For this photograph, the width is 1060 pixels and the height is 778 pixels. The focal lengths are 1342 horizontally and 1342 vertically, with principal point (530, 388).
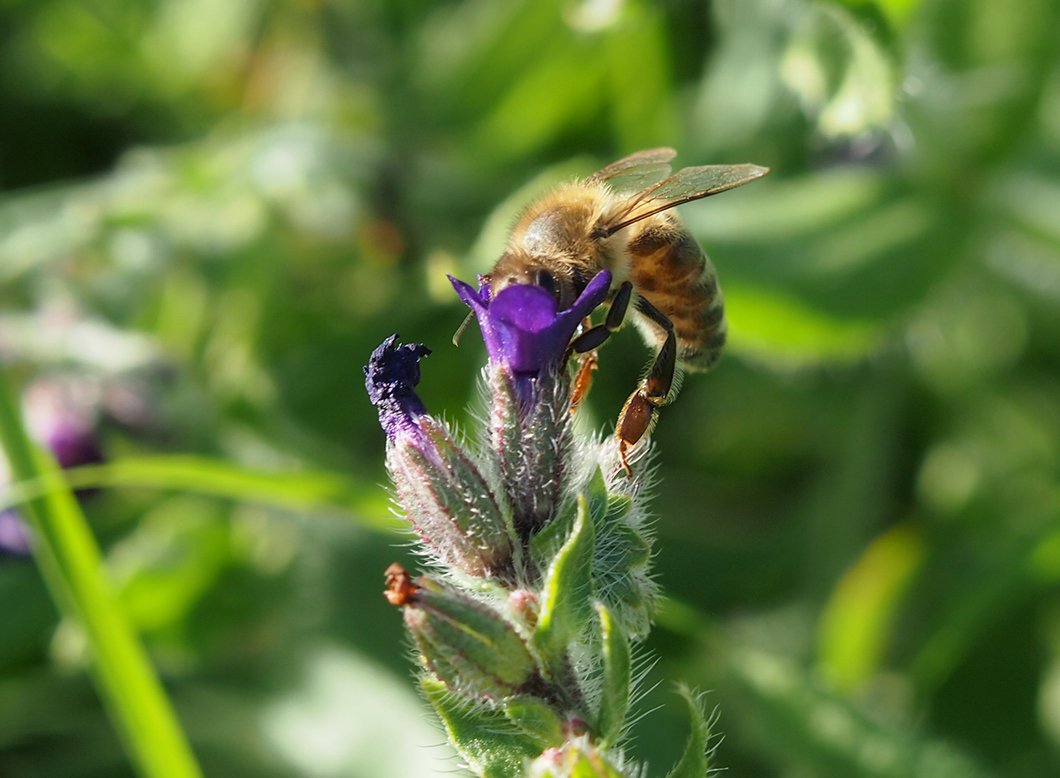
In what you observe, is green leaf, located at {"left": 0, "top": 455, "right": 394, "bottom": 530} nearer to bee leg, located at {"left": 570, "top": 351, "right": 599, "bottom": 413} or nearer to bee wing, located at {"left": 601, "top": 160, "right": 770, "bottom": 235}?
bee leg, located at {"left": 570, "top": 351, "right": 599, "bottom": 413}

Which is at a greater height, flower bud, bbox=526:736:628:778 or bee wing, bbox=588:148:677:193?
bee wing, bbox=588:148:677:193

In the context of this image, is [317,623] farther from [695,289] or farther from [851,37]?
[851,37]

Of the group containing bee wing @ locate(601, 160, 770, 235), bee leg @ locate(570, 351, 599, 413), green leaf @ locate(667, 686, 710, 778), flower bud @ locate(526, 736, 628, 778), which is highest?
bee wing @ locate(601, 160, 770, 235)

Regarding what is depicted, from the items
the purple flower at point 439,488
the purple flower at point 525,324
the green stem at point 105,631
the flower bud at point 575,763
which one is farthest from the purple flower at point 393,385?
the green stem at point 105,631

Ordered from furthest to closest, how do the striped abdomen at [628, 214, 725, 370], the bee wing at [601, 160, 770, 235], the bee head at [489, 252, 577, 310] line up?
the striped abdomen at [628, 214, 725, 370], the bee wing at [601, 160, 770, 235], the bee head at [489, 252, 577, 310]

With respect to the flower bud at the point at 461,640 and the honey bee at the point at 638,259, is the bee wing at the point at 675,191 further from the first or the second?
the flower bud at the point at 461,640

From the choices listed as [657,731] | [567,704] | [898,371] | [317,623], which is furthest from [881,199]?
[567,704]

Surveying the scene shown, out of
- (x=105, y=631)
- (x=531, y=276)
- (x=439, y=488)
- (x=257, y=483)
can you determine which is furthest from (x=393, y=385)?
(x=257, y=483)

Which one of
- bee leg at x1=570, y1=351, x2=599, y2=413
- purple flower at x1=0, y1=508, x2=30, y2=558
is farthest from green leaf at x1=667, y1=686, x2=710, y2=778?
purple flower at x1=0, y1=508, x2=30, y2=558
